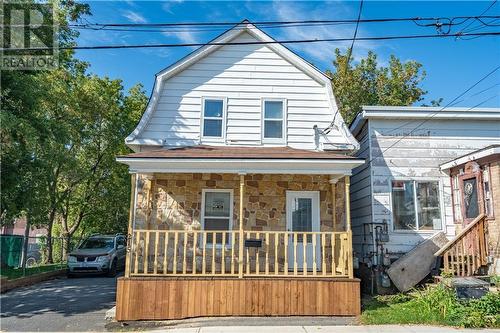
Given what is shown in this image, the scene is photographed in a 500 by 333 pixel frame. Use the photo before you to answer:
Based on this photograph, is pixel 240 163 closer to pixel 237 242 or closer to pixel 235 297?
pixel 237 242

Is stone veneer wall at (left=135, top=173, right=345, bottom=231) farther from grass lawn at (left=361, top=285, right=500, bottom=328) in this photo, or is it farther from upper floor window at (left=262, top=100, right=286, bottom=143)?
grass lawn at (left=361, top=285, right=500, bottom=328)

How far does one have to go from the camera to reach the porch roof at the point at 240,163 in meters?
Answer: 8.63

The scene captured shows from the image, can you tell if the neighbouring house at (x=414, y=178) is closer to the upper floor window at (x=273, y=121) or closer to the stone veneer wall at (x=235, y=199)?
the stone veneer wall at (x=235, y=199)

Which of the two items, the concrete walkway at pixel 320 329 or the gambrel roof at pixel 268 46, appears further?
the gambrel roof at pixel 268 46

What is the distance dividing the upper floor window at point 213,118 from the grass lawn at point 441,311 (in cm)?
608

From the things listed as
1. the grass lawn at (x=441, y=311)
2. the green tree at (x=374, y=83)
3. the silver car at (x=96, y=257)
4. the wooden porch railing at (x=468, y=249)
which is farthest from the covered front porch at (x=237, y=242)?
the green tree at (x=374, y=83)

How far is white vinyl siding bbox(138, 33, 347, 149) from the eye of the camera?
11.0 metres

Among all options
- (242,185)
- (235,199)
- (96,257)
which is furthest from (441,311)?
(96,257)

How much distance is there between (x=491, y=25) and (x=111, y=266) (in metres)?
14.4

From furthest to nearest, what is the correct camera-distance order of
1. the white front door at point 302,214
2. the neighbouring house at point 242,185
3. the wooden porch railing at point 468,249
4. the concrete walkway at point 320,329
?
the white front door at point 302,214, the wooden porch railing at point 468,249, the neighbouring house at point 242,185, the concrete walkway at point 320,329

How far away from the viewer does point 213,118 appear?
11.1m

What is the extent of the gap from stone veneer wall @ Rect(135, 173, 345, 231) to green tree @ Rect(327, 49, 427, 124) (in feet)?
41.7

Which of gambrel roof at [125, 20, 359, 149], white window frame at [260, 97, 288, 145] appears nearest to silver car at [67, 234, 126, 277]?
gambrel roof at [125, 20, 359, 149]

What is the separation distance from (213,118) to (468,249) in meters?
7.54
